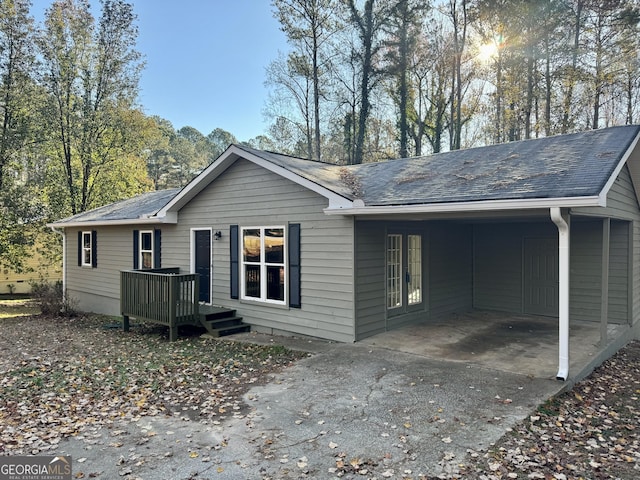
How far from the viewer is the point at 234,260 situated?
30.3 feet

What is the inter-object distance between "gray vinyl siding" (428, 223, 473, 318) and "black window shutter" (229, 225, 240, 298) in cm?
405

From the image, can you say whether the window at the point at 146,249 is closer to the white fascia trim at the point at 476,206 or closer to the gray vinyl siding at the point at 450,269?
the white fascia trim at the point at 476,206

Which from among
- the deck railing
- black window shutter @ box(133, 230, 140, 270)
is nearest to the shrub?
black window shutter @ box(133, 230, 140, 270)

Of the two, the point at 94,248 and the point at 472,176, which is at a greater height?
the point at 472,176

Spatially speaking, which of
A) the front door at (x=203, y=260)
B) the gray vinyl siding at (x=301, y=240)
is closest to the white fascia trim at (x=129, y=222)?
the gray vinyl siding at (x=301, y=240)

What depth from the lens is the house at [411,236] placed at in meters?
6.26

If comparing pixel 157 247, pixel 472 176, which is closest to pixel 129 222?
pixel 157 247

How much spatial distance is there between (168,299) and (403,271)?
4.69m

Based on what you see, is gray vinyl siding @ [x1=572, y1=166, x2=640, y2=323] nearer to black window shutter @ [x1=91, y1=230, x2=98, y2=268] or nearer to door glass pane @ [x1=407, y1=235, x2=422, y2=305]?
door glass pane @ [x1=407, y1=235, x2=422, y2=305]

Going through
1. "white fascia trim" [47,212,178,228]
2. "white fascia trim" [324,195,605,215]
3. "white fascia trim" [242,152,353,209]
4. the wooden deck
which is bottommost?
the wooden deck

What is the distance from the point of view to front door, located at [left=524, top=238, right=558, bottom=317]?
9484 mm

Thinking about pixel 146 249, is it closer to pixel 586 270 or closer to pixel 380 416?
pixel 380 416

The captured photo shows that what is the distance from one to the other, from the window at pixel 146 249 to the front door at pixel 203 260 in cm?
197

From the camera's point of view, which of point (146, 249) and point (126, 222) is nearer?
point (126, 222)
